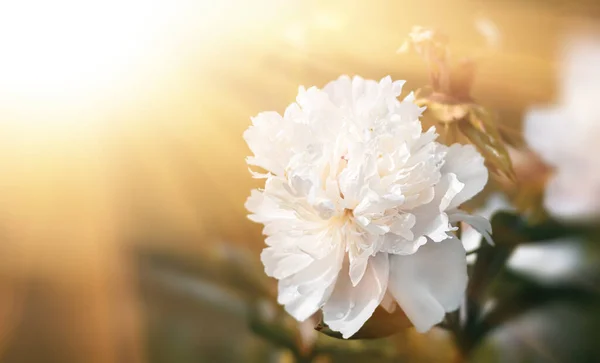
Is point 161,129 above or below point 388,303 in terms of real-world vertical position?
above

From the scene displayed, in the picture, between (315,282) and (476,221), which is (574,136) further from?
(315,282)

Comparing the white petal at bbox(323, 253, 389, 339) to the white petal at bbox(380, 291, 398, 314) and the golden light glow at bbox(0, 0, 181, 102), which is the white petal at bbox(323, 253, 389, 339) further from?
the golden light glow at bbox(0, 0, 181, 102)

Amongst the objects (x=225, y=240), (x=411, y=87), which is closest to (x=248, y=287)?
(x=225, y=240)

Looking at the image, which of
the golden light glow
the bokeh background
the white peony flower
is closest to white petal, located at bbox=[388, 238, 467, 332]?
the white peony flower

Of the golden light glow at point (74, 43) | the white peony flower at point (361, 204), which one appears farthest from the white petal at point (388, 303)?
the golden light glow at point (74, 43)

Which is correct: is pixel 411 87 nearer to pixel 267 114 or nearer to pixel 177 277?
pixel 267 114

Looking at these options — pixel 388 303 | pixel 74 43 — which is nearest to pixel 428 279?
pixel 388 303
